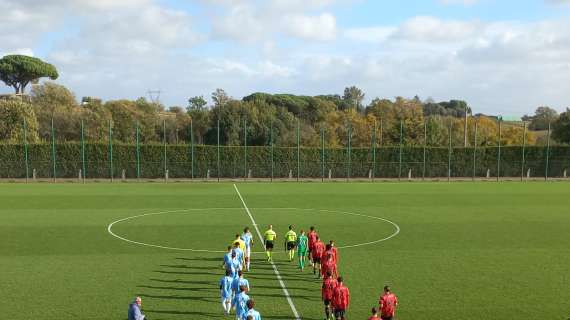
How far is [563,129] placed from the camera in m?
68.5

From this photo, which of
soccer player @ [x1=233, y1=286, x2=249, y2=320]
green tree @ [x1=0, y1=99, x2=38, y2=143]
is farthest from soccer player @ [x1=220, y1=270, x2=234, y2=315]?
green tree @ [x1=0, y1=99, x2=38, y2=143]

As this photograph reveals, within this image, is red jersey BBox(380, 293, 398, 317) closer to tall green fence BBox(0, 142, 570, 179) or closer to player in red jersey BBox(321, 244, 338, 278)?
player in red jersey BBox(321, 244, 338, 278)

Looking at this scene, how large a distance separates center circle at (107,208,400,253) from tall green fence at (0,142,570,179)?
844 inches

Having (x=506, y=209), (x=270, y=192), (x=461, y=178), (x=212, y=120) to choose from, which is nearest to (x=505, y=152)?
(x=461, y=178)

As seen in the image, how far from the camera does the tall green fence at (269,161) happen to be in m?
50.9

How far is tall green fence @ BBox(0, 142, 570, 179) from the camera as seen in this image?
50.9 m

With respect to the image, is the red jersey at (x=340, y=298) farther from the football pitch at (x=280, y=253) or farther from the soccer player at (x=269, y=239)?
the soccer player at (x=269, y=239)

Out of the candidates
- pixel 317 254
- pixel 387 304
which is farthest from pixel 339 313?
pixel 317 254

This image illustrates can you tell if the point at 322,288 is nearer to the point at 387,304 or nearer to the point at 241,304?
the point at 387,304

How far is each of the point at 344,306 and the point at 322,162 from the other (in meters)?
42.0

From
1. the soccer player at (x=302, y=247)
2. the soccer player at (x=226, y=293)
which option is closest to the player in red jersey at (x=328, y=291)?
the soccer player at (x=226, y=293)

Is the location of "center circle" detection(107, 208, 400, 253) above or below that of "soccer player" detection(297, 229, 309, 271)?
below

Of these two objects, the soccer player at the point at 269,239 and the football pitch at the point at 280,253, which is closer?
the football pitch at the point at 280,253

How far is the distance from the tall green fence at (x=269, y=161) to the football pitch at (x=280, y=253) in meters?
11.6
